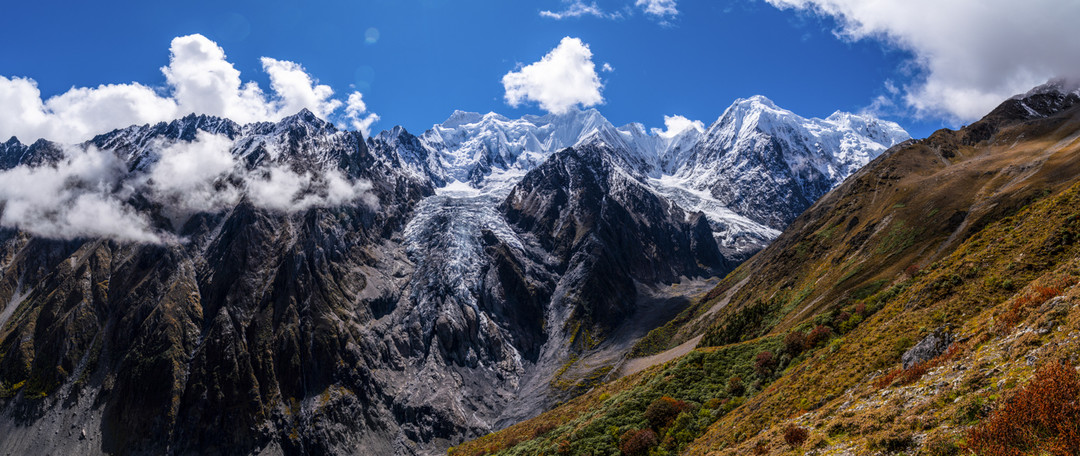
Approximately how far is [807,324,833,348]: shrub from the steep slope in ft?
0.50

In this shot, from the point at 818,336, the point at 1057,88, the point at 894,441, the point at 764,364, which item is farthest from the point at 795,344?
the point at 1057,88

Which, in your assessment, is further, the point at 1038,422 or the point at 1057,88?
the point at 1057,88

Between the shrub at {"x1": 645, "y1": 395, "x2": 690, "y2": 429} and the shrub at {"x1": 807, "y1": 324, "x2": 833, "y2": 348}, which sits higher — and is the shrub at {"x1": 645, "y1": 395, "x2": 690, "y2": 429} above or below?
below

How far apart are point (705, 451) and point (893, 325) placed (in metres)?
14.7

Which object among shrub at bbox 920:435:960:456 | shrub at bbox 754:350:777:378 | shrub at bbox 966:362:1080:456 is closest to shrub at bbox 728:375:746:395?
shrub at bbox 754:350:777:378

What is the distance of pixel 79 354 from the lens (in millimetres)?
182500

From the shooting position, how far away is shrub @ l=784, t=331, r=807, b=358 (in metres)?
43.5

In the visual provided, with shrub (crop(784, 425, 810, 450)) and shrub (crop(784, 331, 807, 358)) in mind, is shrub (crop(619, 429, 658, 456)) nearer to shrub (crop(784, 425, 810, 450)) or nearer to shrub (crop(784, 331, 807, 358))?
shrub (crop(784, 425, 810, 450))

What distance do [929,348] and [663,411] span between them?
63.3ft

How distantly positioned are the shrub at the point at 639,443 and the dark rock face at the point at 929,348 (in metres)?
16.7

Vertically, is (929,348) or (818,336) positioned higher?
(818,336)

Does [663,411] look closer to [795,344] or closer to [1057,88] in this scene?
[795,344]

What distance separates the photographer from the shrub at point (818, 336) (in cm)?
4303

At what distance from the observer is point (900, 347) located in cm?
2948
